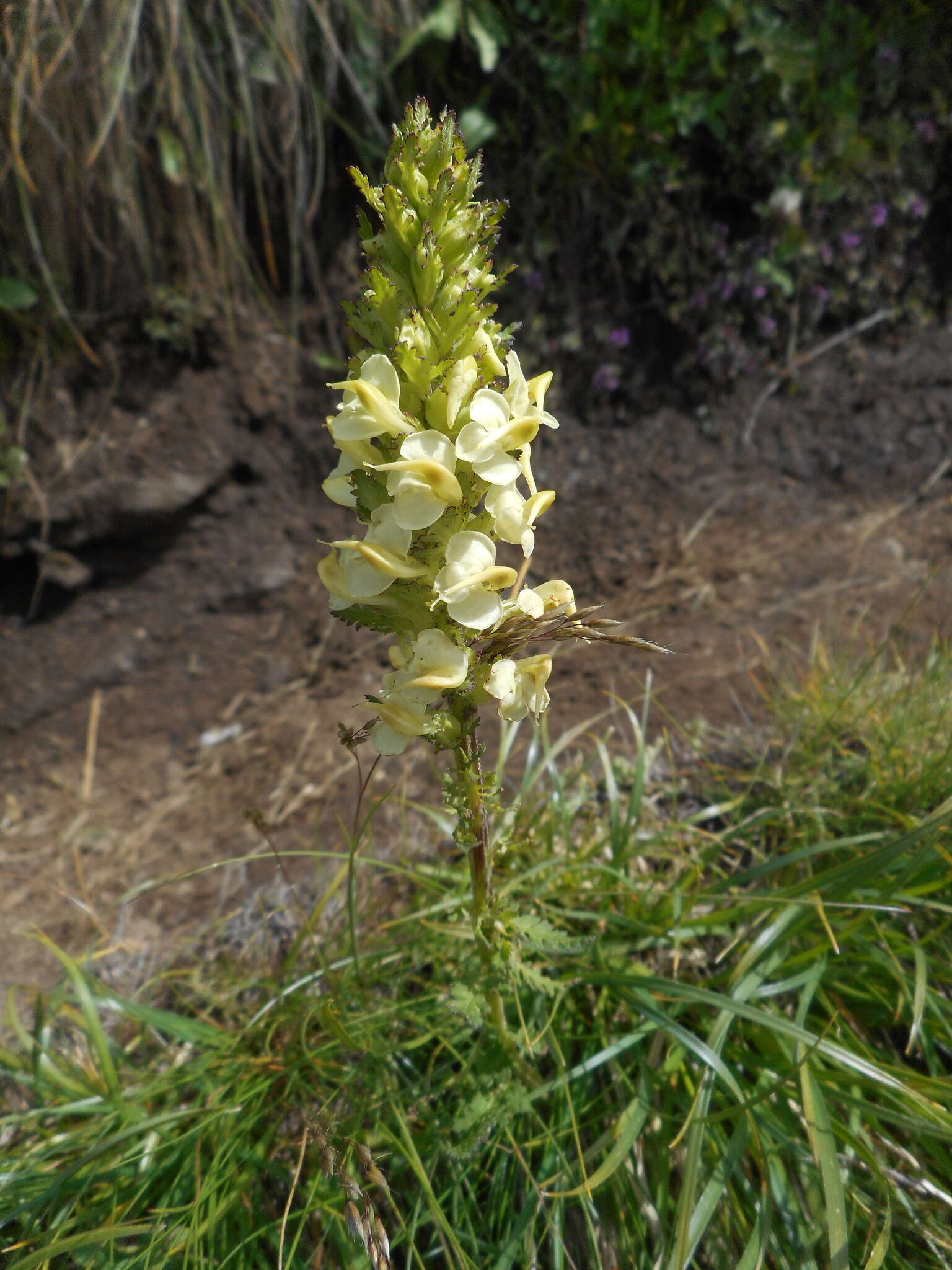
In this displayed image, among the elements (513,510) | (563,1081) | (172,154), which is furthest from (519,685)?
(172,154)

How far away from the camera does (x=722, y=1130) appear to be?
4.30 feet

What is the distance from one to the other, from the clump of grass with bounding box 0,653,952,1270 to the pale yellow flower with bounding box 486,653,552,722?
263 millimetres

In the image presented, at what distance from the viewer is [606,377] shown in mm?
3189

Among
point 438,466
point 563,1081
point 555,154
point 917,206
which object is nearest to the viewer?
point 438,466

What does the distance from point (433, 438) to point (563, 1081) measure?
109 cm

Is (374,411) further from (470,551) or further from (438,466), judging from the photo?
(470,551)

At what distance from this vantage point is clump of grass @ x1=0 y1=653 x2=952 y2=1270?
1.19 metres

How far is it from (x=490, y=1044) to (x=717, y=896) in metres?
0.50

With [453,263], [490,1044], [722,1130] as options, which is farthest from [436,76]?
[722,1130]

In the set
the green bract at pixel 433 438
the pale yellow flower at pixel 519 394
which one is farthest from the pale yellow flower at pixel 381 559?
the pale yellow flower at pixel 519 394

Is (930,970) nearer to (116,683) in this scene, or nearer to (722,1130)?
(722,1130)

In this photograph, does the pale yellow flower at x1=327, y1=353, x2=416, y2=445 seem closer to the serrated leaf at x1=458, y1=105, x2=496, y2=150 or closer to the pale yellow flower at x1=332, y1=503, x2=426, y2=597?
the pale yellow flower at x1=332, y1=503, x2=426, y2=597

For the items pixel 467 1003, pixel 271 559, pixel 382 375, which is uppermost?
pixel 382 375

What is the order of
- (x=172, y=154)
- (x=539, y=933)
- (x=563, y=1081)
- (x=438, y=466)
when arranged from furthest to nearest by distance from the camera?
(x=172, y=154)
(x=563, y=1081)
(x=539, y=933)
(x=438, y=466)
